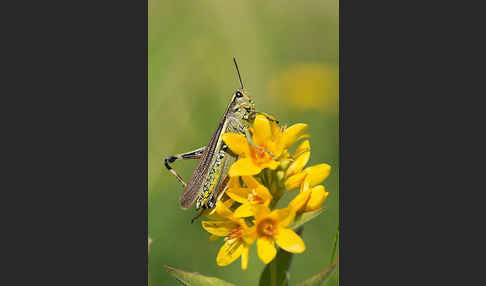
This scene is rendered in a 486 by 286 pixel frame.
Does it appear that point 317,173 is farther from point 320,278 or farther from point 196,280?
point 196,280

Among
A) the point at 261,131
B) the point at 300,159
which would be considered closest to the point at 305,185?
the point at 300,159

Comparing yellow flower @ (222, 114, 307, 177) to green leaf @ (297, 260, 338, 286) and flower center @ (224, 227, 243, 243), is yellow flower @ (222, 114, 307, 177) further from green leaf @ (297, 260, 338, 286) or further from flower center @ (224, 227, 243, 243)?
green leaf @ (297, 260, 338, 286)

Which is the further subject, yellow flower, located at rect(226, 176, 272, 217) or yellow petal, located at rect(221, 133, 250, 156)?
yellow petal, located at rect(221, 133, 250, 156)

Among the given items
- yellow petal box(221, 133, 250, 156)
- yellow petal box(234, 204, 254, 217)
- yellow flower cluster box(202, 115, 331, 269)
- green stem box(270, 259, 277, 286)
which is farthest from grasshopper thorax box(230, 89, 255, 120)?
green stem box(270, 259, 277, 286)

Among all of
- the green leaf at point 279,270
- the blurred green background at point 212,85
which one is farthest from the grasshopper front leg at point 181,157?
the green leaf at point 279,270

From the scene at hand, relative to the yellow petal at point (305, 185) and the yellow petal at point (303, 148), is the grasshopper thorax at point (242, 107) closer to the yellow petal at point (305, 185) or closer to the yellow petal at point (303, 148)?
the yellow petal at point (303, 148)
